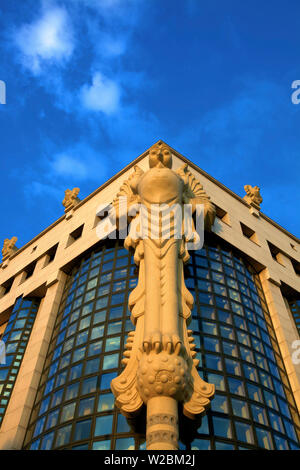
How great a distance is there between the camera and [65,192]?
32.1 metres

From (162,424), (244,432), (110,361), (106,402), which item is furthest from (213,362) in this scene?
(162,424)

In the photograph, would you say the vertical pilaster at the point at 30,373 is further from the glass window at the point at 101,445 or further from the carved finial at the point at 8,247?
the carved finial at the point at 8,247

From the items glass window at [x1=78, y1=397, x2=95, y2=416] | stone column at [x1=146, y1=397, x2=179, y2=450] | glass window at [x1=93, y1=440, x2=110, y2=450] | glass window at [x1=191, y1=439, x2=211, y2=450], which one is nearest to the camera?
stone column at [x1=146, y1=397, x2=179, y2=450]

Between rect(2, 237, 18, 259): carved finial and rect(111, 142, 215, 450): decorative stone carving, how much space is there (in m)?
17.8

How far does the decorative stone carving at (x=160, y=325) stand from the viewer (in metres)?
12.3

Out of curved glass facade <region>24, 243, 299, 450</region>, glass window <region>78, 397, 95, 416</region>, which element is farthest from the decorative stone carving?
glass window <region>78, 397, 95, 416</region>

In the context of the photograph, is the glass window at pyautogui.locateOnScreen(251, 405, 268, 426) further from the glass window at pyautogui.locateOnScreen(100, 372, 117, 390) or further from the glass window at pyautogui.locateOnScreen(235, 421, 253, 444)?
the glass window at pyautogui.locateOnScreen(100, 372, 117, 390)

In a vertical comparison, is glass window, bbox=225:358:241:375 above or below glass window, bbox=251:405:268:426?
above

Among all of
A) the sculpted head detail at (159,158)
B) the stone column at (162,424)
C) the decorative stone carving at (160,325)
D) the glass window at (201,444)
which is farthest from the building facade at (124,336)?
the sculpted head detail at (159,158)

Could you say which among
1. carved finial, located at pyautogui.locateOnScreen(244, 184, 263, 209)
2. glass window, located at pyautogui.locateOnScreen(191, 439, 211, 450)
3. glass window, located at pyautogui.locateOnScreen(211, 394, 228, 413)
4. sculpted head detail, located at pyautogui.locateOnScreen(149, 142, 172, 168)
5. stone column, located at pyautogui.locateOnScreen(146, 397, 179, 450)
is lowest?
stone column, located at pyautogui.locateOnScreen(146, 397, 179, 450)

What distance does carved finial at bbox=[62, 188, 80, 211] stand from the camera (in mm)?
30730

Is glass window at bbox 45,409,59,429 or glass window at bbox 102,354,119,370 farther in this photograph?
glass window at bbox 102,354,119,370

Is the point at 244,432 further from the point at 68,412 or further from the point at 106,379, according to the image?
the point at 68,412

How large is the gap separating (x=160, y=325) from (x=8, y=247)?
2463 centimetres
